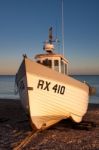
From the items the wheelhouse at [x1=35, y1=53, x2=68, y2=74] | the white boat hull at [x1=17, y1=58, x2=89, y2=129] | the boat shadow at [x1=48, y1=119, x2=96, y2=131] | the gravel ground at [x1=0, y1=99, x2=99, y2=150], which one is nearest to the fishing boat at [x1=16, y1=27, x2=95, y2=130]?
the white boat hull at [x1=17, y1=58, x2=89, y2=129]

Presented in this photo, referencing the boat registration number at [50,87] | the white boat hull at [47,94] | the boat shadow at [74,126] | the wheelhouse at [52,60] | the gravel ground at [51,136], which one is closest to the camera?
the gravel ground at [51,136]

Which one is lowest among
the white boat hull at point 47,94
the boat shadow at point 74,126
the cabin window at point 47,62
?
the boat shadow at point 74,126

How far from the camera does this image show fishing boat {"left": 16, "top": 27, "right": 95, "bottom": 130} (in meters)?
10.7

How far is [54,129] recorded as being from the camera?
12156mm

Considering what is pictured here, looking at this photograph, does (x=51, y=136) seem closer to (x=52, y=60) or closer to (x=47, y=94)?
(x=47, y=94)

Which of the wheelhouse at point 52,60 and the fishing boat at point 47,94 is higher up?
the wheelhouse at point 52,60

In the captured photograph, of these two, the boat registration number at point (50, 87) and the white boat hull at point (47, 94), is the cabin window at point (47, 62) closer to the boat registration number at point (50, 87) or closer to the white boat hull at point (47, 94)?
the white boat hull at point (47, 94)

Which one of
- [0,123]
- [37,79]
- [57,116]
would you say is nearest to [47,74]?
[37,79]

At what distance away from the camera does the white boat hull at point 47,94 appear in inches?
420

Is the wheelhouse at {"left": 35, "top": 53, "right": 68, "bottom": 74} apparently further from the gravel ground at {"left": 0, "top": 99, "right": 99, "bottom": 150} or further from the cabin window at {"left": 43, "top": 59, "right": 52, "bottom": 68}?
the gravel ground at {"left": 0, "top": 99, "right": 99, "bottom": 150}

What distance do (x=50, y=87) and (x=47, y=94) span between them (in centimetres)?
31

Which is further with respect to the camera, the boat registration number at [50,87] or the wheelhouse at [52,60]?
the wheelhouse at [52,60]

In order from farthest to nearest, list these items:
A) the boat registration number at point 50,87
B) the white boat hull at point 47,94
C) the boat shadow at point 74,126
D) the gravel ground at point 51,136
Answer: the boat shadow at point 74,126
the boat registration number at point 50,87
the white boat hull at point 47,94
the gravel ground at point 51,136

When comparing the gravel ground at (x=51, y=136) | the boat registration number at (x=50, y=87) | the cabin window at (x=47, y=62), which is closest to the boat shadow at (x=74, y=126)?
the gravel ground at (x=51, y=136)
